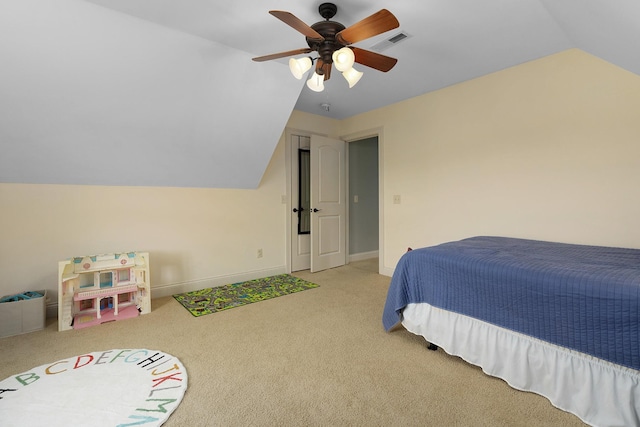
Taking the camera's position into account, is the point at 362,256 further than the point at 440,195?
Yes

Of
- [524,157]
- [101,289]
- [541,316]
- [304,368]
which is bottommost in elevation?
[304,368]

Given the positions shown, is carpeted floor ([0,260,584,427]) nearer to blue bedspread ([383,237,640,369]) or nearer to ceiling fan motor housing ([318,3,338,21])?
blue bedspread ([383,237,640,369])

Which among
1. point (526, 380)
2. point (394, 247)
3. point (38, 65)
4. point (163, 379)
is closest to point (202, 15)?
point (38, 65)

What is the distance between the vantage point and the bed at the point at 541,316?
1310mm

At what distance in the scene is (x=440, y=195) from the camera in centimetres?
346

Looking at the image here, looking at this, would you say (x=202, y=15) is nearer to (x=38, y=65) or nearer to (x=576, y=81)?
(x=38, y=65)

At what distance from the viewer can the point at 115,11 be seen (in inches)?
74.2

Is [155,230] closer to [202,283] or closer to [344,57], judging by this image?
[202,283]

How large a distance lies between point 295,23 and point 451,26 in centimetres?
134

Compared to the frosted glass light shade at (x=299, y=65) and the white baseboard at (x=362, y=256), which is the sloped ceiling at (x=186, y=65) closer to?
the frosted glass light shade at (x=299, y=65)

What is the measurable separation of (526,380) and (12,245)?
13.2ft

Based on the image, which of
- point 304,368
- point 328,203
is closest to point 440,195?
point 328,203

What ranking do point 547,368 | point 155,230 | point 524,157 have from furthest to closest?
point 155,230 → point 524,157 → point 547,368

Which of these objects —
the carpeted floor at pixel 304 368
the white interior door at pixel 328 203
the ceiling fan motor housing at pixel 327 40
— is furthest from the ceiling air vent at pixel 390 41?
the carpeted floor at pixel 304 368
